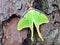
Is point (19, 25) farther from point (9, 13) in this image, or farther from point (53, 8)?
point (53, 8)

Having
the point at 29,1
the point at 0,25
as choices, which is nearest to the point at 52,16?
the point at 29,1

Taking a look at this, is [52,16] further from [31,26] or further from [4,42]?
[4,42]

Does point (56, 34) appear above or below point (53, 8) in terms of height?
below

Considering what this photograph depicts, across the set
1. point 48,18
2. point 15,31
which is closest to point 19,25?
point 15,31

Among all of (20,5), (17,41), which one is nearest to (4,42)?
(17,41)

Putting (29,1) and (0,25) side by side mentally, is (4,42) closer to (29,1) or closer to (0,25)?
(0,25)

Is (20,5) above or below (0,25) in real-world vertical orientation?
above
